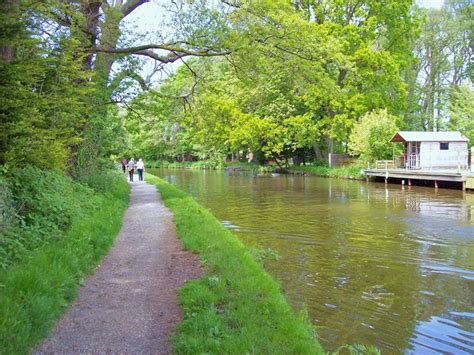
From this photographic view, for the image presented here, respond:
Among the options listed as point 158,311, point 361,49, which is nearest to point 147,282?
point 158,311

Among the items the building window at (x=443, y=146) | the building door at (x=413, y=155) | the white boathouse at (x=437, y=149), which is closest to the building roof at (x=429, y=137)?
the white boathouse at (x=437, y=149)

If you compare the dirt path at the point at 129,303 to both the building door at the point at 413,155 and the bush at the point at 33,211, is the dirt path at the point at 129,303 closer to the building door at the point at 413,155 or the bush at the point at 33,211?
the bush at the point at 33,211

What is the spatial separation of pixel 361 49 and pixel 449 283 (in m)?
32.2

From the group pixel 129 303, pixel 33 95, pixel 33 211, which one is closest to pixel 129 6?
pixel 33 95

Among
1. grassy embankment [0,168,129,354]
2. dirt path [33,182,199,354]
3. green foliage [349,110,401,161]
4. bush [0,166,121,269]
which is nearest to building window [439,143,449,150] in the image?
green foliage [349,110,401,161]

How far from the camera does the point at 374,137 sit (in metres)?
37.6

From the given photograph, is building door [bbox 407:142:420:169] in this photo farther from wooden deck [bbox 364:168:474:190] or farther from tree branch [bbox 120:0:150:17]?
tree branch [bbox 120:0:150:17]

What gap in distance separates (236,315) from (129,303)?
138cm

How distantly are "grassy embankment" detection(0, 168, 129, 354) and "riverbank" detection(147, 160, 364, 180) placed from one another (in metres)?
30.7

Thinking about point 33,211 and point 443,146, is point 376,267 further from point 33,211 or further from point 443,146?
point 443,146

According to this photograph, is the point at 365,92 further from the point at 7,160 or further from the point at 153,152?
the point at 153,152

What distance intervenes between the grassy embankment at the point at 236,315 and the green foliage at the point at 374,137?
31.7m

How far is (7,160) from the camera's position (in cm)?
762

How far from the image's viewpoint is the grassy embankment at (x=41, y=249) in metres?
4.36
